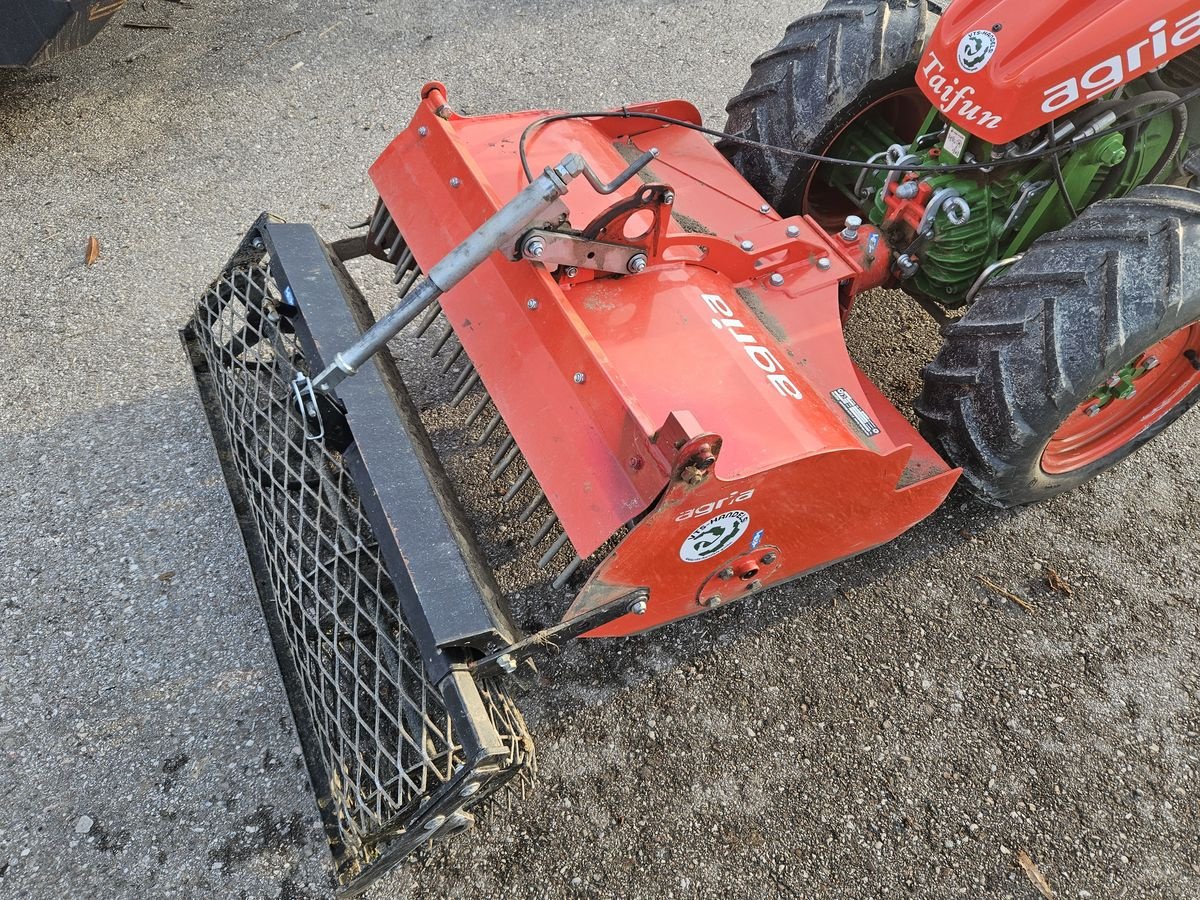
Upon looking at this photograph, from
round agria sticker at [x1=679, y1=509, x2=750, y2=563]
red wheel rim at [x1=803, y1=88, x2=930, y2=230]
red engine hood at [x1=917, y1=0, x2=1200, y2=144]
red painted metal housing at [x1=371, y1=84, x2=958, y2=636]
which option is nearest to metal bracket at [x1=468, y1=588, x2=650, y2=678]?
red painted metal housing at [x1=371, y1=84, x2=958, y2=636]

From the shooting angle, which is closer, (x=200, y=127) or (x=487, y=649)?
(x=487, y=649)

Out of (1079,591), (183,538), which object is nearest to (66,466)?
(183,538)

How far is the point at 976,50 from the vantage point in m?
2.32

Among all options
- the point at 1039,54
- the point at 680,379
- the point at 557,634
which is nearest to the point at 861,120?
the point at 1039,54

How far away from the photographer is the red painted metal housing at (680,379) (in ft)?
6.11

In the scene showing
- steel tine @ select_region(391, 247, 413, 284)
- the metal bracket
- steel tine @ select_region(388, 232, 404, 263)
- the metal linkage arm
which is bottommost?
the metal bracket

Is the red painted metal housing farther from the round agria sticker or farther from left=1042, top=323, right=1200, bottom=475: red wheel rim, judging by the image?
left=1042, top=323, right=1200, bottom=475: red wheel rim

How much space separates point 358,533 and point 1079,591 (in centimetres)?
218

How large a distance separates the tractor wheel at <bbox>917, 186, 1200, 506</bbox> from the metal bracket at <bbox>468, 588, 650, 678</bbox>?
3.45 feet

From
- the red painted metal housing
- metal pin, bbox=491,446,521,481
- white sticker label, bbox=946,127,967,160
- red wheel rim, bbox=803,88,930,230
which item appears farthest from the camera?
red wheel rim, bbox=803,88,930,230

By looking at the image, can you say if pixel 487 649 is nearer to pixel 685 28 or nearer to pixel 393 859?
pixel 393 859

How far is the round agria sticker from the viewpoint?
191 centimetres

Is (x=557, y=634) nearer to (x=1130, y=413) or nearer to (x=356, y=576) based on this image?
(x=356, y=576)

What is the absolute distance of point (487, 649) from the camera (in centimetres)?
178
